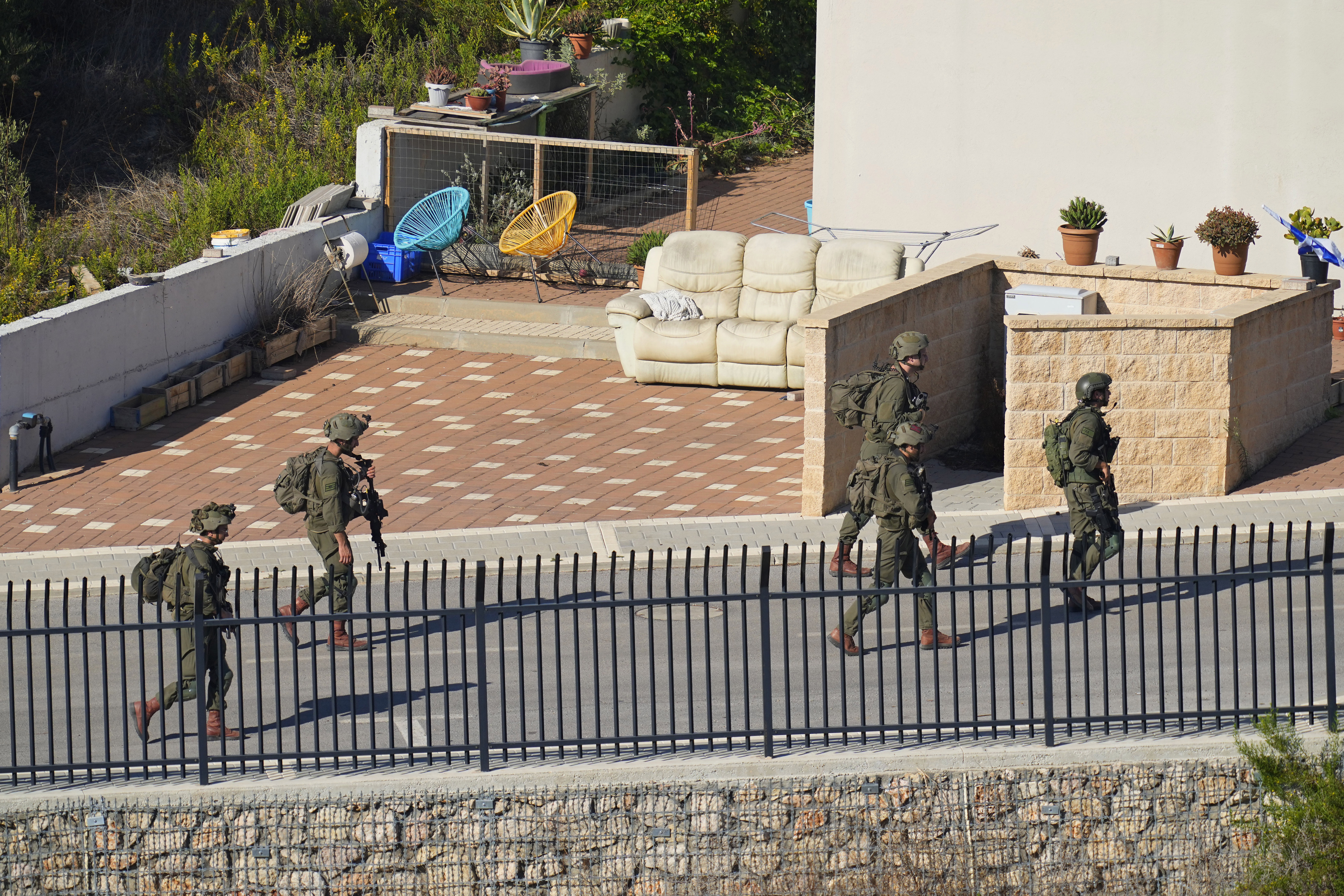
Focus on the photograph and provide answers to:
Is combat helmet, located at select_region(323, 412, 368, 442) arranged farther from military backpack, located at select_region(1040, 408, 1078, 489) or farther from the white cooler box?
the white cooler box

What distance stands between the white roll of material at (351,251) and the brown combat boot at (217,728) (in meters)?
10.0

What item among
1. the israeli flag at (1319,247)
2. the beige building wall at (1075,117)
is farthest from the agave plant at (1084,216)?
the beige building wall at (1075,117)

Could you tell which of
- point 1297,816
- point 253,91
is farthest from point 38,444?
point 1297,816

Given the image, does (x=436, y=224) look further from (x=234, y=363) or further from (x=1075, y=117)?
(x=1075, y=117)

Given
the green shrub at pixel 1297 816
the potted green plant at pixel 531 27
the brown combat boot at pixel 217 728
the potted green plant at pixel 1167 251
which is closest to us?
the green shrub at pixel 1297 816

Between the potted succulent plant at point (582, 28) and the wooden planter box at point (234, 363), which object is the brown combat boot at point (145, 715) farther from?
the potted succulent plant at point (582, 28)

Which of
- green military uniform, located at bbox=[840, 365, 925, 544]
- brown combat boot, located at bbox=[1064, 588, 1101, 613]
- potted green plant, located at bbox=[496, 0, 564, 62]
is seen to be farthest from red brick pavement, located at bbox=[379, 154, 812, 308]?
brown combat boot, located at bbox=[1064, 588, 1101, 613]

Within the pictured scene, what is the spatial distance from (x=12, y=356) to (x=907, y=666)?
8798 millimetres

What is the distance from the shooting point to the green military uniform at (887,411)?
12477mm

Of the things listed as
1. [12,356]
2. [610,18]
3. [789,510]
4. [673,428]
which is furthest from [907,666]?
[610,18]

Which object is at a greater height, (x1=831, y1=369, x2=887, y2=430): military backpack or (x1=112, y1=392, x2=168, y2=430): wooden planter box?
(x1=831, y1=369, x2=887, y2=430): military backpack

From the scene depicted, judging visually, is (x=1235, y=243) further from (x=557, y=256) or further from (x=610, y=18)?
(x=610, y=18)

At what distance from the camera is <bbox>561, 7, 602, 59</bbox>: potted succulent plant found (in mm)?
25688

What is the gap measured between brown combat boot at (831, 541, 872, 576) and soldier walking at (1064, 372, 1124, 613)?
1404 millimetres
